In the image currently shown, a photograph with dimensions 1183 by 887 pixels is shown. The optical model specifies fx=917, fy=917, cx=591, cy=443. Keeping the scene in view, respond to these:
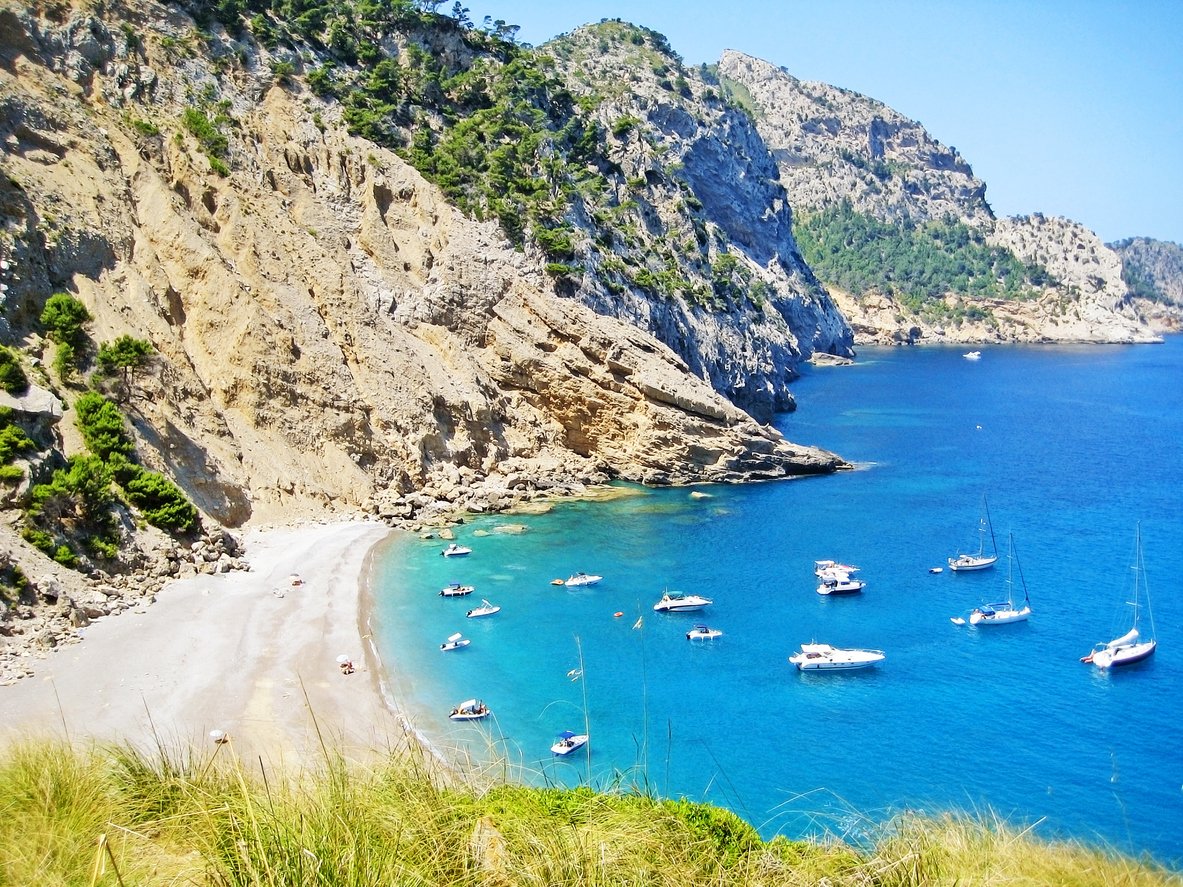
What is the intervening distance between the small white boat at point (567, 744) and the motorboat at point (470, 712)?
9.45 feet

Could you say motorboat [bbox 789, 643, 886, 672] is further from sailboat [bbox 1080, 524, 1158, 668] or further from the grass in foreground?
the grass in foreground

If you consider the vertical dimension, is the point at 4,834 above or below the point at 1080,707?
above

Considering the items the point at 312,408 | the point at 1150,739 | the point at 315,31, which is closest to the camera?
the point at 1150,739

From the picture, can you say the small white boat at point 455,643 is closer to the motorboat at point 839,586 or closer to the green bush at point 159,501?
the green bush at point 159,501

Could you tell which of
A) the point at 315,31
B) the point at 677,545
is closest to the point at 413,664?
the point at 677,545

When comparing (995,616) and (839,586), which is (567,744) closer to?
(839,586)

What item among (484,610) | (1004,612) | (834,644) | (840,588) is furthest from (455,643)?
(1004,612)

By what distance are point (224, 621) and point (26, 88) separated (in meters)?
34.2

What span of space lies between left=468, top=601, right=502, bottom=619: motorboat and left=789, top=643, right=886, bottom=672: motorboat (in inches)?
513

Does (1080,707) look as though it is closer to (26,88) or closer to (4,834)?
(4,834)

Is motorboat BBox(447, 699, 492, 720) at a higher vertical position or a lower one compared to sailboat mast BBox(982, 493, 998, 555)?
lower

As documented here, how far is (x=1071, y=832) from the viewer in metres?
25.4

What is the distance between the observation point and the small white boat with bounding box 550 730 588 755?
28.8 metres

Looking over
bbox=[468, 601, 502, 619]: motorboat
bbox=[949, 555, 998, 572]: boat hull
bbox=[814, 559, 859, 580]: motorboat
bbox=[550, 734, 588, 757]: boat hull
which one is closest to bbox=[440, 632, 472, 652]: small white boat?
bbox=[468, 601, 502, 619]: motorboat
